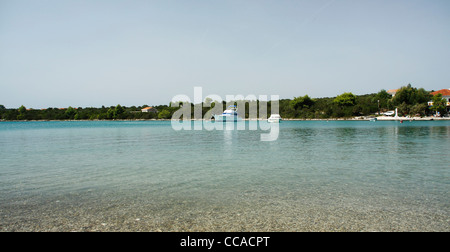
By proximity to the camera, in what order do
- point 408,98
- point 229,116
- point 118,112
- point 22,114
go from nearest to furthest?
point 408,98
point 229,116
point 118,112
point 22,114

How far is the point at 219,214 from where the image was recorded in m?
6.55

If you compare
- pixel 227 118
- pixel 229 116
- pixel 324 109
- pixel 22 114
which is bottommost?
pixel 227 118

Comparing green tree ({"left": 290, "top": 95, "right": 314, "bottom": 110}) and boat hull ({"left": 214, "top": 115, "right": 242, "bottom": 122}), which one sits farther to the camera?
green tree ({"left": 290, "top": 95, "right": 314, "bottom": 110})

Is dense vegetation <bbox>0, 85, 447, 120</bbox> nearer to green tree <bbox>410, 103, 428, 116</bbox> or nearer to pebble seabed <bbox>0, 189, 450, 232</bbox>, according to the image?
green tree <bbox>410, 103, 428, 116</bbox>

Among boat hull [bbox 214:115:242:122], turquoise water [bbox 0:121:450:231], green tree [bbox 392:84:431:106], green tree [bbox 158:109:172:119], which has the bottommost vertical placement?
turquoise water [bbox 0:121:450:231]

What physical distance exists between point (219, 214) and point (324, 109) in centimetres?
13015

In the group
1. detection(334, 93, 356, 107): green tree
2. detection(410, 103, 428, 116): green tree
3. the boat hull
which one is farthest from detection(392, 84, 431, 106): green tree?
the boat hull

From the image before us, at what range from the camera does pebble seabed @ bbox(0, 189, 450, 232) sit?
579cm

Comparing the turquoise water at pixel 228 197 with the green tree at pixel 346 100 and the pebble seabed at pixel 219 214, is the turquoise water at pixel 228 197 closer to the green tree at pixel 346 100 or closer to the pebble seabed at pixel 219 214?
the pebble seabed at pixel 219 214

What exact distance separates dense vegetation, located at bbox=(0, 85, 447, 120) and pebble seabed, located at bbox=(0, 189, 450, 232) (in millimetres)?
112093

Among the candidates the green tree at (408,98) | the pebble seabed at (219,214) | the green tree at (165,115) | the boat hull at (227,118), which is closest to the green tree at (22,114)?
the green tree at (165,115)

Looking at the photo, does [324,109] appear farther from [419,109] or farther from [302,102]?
[419,109]

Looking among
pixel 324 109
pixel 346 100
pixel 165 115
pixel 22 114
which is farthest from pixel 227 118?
pixel 22 114
